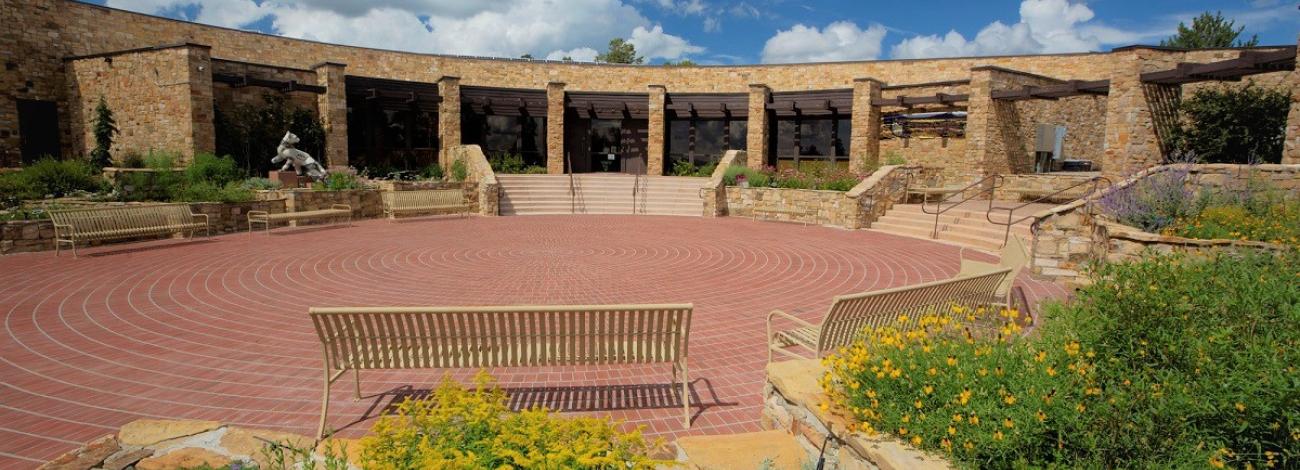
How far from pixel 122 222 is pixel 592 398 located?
1108 centimetres

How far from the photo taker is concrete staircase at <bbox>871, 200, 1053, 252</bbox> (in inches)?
479

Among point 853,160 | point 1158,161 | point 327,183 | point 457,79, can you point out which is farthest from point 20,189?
point 1158,161

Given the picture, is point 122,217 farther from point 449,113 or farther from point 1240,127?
point 1240,127

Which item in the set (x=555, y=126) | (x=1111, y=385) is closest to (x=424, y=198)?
(x=555, y=126)

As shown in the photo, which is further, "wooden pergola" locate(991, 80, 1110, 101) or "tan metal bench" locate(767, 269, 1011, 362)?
"wooden pergola" locate(991, 80, 1110, 101)

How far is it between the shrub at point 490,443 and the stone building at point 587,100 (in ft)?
57.7

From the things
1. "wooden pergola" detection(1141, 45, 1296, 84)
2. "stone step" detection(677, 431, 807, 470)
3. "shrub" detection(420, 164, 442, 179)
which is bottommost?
"stone step" detection(677, 431, 807, 470)

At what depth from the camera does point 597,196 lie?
20641 mm

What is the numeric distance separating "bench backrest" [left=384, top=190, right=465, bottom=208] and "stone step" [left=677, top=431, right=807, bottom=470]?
14.5 meters

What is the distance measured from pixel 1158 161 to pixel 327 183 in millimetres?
22602

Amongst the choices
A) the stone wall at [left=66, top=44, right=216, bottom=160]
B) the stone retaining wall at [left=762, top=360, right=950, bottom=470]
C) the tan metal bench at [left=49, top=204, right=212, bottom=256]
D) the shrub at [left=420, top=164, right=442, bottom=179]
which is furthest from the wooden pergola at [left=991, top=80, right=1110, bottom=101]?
the stone wall at [left=66, top=44, right=216, bottom=160]

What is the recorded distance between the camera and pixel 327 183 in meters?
16.8

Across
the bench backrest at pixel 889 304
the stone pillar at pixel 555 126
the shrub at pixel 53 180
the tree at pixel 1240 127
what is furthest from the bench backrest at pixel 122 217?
the tree at pixel 1240 127

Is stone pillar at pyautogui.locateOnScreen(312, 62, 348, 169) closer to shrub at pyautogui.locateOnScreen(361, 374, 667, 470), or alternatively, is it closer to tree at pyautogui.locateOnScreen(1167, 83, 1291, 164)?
shrub at pyautogui.locateOnScreen(361, 374, 667, 470)
